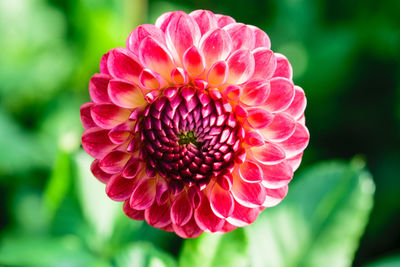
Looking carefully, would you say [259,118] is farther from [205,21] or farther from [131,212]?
[131,212]

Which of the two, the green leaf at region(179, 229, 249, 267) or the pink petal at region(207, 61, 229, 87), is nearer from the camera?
the pink petal at region(207, 61, 229, 87)

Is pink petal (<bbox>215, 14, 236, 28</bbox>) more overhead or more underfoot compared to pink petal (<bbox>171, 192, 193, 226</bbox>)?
more overhead

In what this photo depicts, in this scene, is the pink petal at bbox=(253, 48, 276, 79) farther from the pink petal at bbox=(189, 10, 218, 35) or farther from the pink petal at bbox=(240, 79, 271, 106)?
the pink petal at bbox=(189, 10, 218, 35)

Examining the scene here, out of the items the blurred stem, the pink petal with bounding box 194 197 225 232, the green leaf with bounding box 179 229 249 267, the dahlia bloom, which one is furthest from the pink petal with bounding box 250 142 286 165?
the blurred stem

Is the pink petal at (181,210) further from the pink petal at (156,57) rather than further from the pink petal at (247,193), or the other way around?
the pink petal at (156,57)

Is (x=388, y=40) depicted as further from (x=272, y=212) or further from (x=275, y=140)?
(x=275, y=140)

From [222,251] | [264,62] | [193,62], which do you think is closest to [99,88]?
[193,62]
